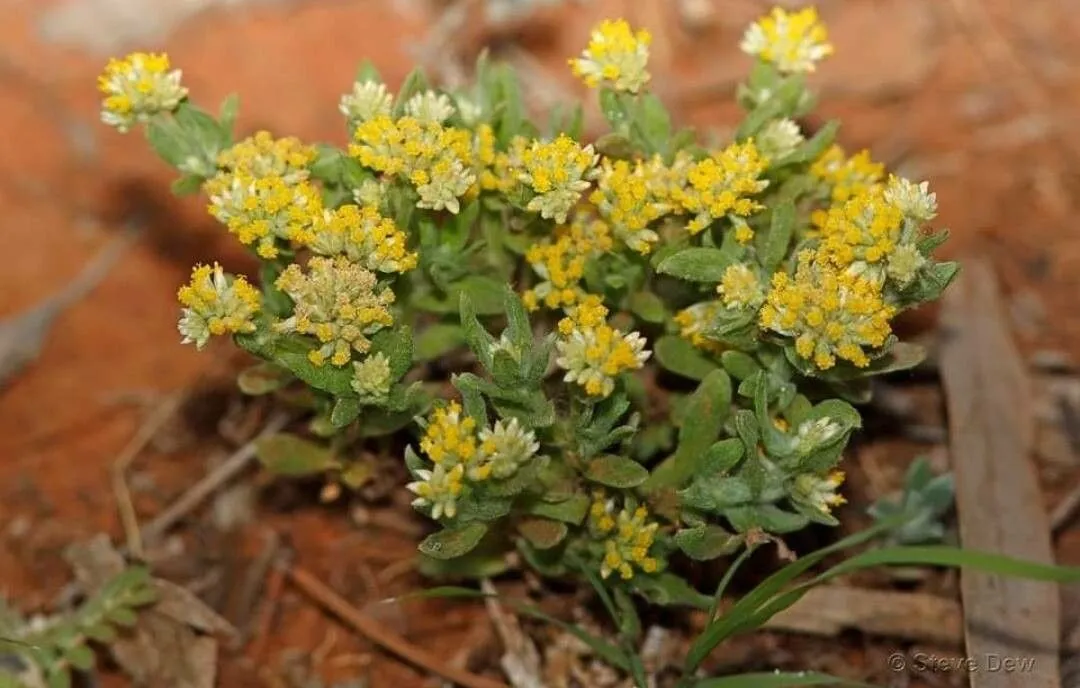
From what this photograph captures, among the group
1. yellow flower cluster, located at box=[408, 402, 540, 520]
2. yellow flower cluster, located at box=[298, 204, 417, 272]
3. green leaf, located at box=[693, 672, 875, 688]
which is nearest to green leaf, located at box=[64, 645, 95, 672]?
yellow flower cluster, located at box=[408, 402, 540, 520]

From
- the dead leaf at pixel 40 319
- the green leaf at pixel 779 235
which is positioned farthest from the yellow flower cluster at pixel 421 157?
the dead leaf at pixel 40 319

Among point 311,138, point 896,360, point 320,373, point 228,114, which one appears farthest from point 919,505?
point 311,138

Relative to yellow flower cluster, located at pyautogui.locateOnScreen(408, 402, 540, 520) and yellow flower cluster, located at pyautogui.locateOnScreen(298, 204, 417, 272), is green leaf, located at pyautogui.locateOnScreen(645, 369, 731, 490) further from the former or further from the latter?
yellow flower cluster, located at pyautogui.locateOnScreen(298, 204, 417, 272)

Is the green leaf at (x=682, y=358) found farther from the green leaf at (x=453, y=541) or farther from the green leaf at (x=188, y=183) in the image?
the green leaf at (x=188, y=183)

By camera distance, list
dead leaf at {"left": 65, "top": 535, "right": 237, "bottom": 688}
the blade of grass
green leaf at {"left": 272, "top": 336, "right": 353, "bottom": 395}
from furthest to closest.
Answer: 1. dead leaf at {"left": 65, "top": 535, "right": 237, "bottom": 688}
2. green leaf at {"left": 272, "top": 336, "right": 353, "bottom": 395}
3. the blade of grass

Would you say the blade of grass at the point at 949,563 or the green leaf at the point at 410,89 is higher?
the green leaf at the point at 410,89

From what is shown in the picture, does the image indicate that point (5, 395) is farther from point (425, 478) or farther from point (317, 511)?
point (425, 478)
